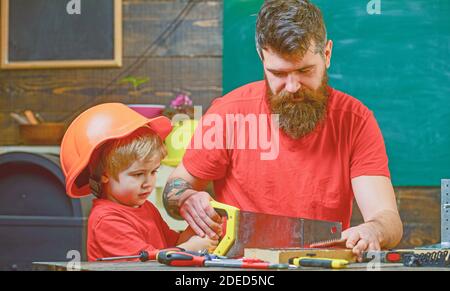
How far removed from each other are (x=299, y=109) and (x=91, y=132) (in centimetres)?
67

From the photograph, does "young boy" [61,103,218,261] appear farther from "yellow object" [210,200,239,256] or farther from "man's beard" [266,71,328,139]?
"man's beard" [266,71,328,139]

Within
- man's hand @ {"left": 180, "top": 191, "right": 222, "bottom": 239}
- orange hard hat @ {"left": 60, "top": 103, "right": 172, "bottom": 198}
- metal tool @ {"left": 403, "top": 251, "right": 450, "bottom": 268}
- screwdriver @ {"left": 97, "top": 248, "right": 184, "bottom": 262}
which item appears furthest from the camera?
orange hard hat @ {"left": 60, "top": 103, "right": 172, "bottom": 198}

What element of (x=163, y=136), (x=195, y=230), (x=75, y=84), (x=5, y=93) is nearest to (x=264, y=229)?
(x=195, y=230)

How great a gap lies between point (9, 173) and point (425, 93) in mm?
1407

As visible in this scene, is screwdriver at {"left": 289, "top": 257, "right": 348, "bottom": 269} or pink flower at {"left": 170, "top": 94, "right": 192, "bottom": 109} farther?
pink flower at {"left": 170, "top": 94, "right": 192, "bottom": 109}

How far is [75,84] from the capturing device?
290 centimetres

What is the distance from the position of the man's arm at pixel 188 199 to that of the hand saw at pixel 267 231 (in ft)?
0.22

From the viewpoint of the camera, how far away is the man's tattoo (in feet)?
9.14

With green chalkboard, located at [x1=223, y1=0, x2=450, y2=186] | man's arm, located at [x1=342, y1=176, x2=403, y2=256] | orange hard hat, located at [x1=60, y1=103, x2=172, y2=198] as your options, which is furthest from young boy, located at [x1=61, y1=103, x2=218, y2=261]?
green chalkboard, located at [x1=223, y1=0, x2=450, y2=186]

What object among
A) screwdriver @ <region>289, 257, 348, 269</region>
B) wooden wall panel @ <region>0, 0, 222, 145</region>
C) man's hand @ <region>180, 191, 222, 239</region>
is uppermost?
wooden wall panel @ <region>0, 0, 222, 145</region>

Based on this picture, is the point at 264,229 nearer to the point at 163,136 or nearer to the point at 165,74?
the point at 163,136

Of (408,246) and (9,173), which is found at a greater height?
(9,173)

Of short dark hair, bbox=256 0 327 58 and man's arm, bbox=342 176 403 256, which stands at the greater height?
short dark hair, bbox=256 0 327 58

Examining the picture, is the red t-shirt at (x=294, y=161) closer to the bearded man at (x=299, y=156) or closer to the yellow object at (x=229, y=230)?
the bearded man at (x=299, y=156)
